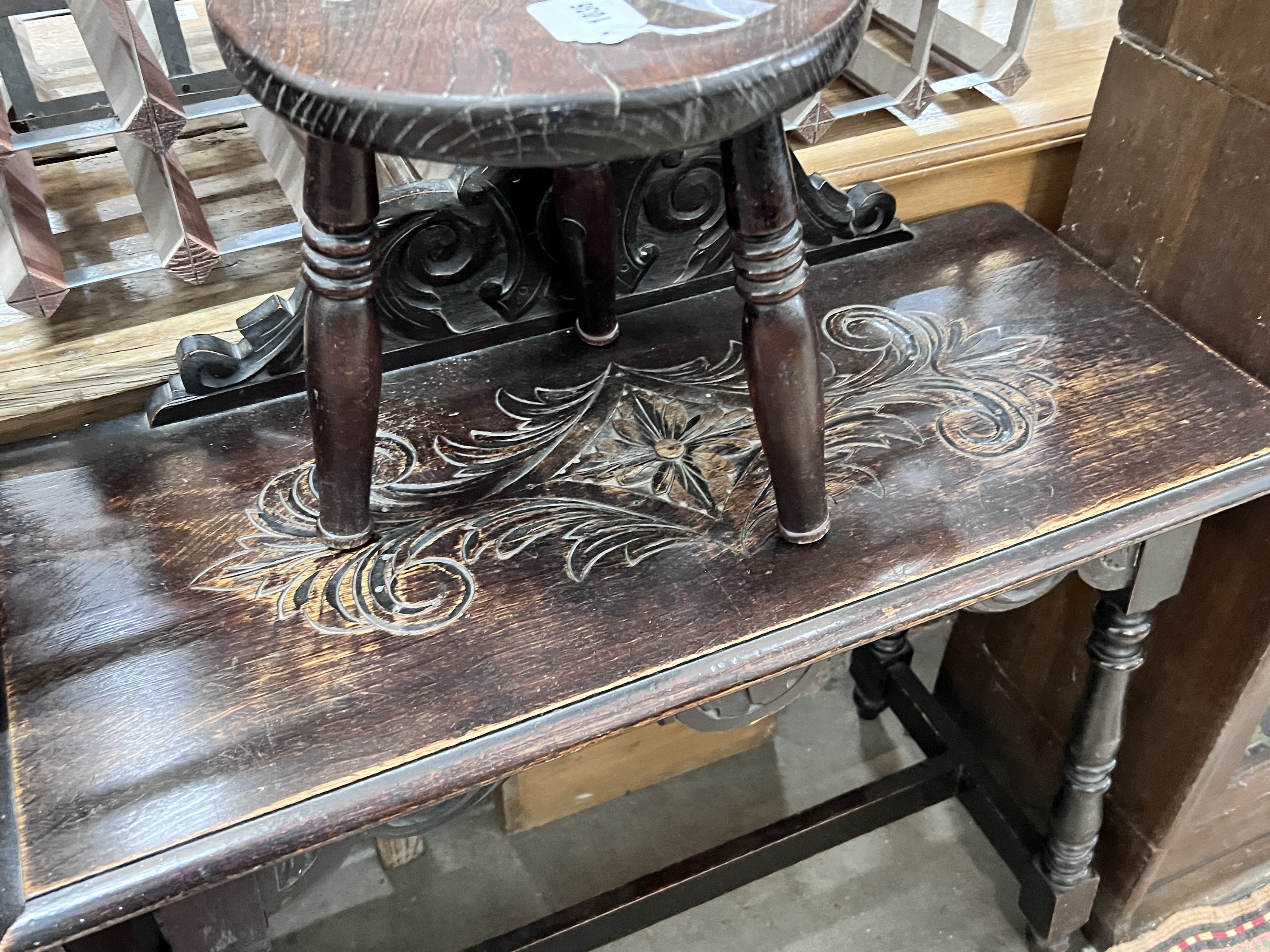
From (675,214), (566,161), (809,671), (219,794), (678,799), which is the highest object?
(566,161)

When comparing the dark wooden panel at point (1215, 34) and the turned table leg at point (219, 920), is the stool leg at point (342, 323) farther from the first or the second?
the dark wooden panel at point (1215, 34)

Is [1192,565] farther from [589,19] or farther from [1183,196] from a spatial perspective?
[589,19]

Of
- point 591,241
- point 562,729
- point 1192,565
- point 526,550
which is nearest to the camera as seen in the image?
point 562,729

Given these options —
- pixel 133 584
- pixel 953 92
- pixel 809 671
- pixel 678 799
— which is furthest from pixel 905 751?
pixel 133 584

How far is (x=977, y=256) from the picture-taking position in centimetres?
101

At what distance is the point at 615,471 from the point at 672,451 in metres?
0.05

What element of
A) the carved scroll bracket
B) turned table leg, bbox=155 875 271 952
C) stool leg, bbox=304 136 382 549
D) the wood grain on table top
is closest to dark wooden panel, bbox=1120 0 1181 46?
the wood grain on table top

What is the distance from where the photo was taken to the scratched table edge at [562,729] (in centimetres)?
56

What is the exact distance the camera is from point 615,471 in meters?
0.80

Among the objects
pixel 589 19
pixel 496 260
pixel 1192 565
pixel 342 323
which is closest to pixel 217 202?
pixel 496 260

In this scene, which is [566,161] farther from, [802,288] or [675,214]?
[675,214]

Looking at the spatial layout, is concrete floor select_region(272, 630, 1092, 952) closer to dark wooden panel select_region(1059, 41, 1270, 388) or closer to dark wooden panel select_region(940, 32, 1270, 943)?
dark wooden panel select_region(940, 32, 1270, 943)

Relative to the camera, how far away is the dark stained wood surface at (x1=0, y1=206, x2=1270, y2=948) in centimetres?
61

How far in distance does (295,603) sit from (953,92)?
85 cm
